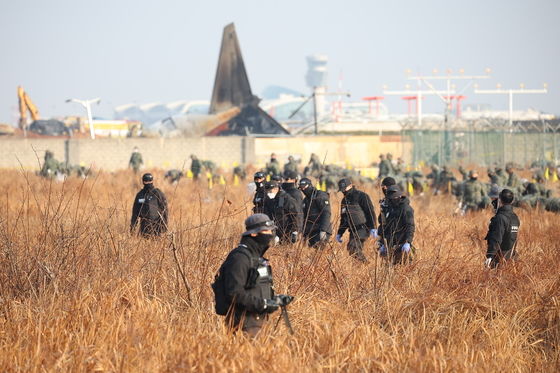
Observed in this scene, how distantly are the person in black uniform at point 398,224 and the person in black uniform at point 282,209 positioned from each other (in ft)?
5.32

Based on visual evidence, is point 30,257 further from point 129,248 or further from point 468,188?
point 468,188

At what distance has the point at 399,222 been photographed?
39.4 ft

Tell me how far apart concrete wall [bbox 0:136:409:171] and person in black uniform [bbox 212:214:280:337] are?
33.5 metres

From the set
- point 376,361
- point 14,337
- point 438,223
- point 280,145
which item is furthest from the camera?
point 280,145

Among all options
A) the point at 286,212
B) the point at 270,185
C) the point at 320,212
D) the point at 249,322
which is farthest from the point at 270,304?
the point at 270,185

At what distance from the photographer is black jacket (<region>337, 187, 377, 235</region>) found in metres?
13.4

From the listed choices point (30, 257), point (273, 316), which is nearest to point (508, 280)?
point (273, 316)

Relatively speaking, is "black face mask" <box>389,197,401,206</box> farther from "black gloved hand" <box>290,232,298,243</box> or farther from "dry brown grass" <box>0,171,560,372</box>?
"black gloved hand" <box>290,232,298,243</box>

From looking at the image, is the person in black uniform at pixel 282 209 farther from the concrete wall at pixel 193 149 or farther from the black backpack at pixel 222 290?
the concrete wall at pixel 193 149

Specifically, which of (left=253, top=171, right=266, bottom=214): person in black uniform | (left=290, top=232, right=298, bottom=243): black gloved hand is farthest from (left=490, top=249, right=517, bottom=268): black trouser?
(left=253, top=171, right=266, bottom=214): person in black uniform

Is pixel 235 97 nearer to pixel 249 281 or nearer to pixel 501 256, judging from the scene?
pixel 501 256

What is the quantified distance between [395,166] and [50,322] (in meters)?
25.0

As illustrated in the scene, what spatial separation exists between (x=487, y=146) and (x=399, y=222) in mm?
31245

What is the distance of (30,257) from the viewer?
9.68m
